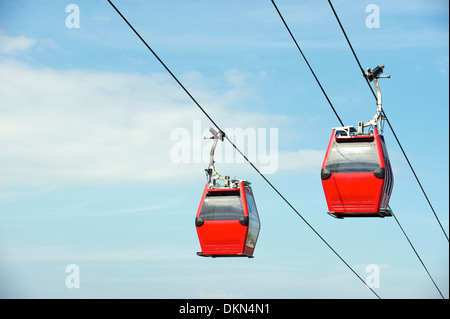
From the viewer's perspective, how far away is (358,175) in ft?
79.0

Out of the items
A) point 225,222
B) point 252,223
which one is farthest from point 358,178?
point 225,222

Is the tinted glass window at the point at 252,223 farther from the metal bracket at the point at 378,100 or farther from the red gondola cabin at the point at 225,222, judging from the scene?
the metal bracket at the point at 378,100

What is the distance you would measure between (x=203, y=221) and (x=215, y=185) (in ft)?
4.82

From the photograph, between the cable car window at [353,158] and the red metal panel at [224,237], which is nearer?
the cable car window at [353,158]

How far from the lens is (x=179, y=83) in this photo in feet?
62.3

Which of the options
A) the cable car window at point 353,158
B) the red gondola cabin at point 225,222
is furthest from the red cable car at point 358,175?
the red gondola cabin at point 225,222

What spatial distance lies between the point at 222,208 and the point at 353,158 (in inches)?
202

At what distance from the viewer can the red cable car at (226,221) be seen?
87.2 feet

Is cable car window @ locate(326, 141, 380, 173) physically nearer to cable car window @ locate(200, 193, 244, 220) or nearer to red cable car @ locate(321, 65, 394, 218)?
red cable car @ locate(321, 65, 394, 218)

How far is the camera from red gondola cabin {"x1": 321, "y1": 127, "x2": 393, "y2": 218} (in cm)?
2391
